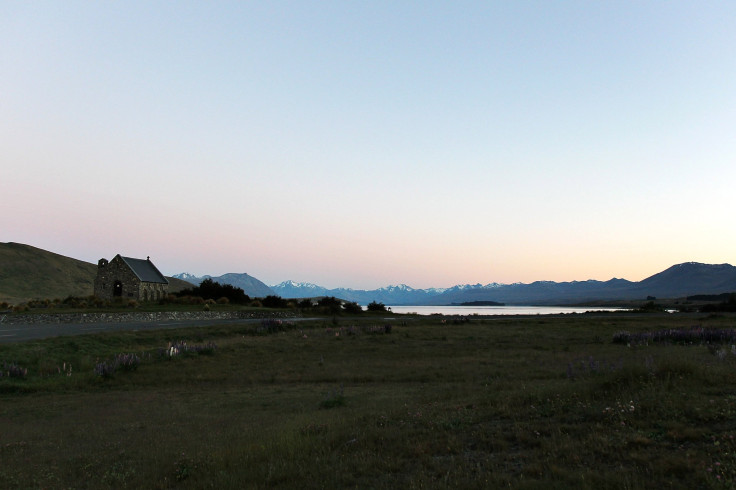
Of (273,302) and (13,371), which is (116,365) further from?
(273,302)

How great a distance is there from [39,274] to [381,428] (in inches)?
6790

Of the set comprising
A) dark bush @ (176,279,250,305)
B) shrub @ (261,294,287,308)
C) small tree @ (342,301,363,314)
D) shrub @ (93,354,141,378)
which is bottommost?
shrub @ (93,354,141,378)

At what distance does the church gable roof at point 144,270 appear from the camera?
72.8 metres

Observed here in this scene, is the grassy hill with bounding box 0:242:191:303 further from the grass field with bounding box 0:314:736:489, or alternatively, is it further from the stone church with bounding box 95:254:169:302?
the grass field with bounding box 0:314:736:489

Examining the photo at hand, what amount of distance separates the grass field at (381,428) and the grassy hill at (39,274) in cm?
12932

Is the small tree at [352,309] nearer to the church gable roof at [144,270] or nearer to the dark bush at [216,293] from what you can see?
the dark bush at [216,293]

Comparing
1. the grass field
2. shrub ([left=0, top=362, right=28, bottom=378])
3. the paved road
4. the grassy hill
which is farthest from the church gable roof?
the grassy hill

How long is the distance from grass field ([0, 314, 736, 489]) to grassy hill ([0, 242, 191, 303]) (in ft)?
424

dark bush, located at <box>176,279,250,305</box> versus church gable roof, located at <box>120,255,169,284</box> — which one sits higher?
church gable roof, located at <box>120,255,169,284</box>

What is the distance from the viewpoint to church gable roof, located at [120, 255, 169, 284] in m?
72.8

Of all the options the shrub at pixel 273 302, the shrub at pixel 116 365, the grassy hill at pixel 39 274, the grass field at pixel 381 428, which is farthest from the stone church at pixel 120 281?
the grassy hill at pixel 39 274

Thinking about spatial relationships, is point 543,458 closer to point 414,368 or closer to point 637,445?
point 637,445

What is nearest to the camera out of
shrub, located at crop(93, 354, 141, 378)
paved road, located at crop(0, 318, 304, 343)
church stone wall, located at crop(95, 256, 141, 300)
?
shrub, located at crop(93, 354, 141, 378)

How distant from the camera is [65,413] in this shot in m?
14.8
